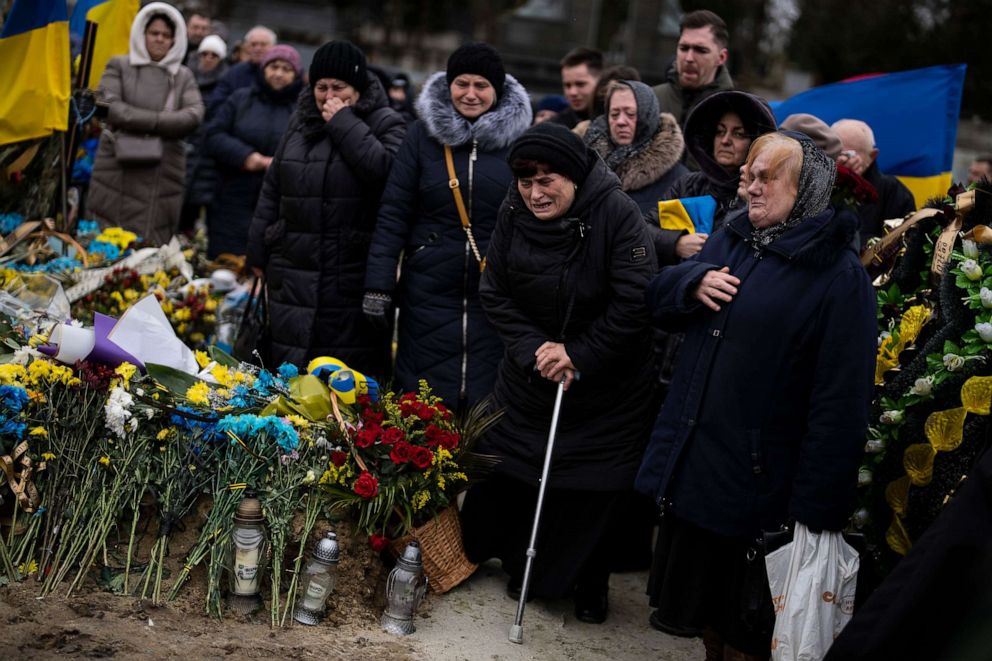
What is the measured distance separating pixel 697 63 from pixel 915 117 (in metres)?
1.95

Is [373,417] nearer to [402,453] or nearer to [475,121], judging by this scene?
[402,453]

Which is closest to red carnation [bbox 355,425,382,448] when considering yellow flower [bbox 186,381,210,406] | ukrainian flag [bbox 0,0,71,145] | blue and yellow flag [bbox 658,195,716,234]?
yellow flower [bbox 186,381,210,406]

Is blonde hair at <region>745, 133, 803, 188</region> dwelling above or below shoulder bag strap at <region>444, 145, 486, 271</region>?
above

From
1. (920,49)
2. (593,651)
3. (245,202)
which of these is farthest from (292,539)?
(920,49)

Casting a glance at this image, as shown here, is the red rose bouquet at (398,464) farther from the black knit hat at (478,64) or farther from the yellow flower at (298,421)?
the black knit hat at (478,64)

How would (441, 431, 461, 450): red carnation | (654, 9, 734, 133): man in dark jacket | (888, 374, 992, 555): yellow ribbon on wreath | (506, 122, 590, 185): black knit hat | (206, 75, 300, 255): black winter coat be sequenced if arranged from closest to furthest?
(888, 374, 992, 555): yellow ribbon on wreath < (506, 122, 590, 185): black knit hat < (441, 431, 461, 450): red carnation < (654, 9, 734, 133): man in dark jacket < (206, 75, 300, 255): black winter coat

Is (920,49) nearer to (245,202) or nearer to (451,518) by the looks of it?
(245,202)

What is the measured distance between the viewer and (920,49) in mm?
21953

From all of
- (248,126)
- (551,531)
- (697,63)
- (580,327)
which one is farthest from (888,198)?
(248,126)

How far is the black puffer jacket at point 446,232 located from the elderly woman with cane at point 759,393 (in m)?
1.68

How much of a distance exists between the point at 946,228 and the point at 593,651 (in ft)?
7.04

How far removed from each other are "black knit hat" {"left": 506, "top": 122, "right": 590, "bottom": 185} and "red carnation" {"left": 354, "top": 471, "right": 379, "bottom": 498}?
1.38 m

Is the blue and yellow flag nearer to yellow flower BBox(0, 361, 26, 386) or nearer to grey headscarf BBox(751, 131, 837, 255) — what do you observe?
grey headscarf BBox(751, 131, 837, 255)

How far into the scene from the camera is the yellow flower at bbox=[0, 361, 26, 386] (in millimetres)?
4750
